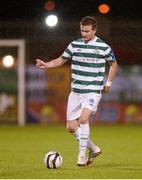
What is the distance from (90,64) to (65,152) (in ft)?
9.76

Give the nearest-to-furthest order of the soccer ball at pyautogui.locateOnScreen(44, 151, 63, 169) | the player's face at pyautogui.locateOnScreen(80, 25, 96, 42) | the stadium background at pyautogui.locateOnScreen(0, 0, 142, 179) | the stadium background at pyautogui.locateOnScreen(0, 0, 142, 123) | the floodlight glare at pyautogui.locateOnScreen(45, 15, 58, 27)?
the soccer ball at pyautogui.locateOnScreen(44, 151, 63, 169) < the player's face at pyautogui.locateOnScreen(80, 25, 96, 42) < the stadium background at pyautogui.locateOnScreen(0, 0, 142, 179) < the floodlight glare at pyautogui.locateOnScreen(45, 15, 58, 27) < the stadium background at pyautogui.locateOnScreen(0, 0, 142, 123)

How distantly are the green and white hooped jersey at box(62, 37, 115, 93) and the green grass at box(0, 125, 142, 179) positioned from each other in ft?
3.65

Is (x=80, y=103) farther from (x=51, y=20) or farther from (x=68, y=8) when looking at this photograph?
(x=68, y=8)

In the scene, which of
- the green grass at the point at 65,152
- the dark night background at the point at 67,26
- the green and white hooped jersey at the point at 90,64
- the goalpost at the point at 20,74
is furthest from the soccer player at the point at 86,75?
the goalpost at the point at 20,74

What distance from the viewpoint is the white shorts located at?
432 inches

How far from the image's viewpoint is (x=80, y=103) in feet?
36.6

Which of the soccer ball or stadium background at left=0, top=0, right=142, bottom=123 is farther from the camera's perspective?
stadium background at left=0, top=0, right=142, bottom=123

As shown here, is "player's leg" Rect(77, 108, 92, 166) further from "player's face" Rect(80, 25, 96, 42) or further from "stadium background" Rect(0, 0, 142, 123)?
"stadium background" Rect(0, 0, 142, 123)

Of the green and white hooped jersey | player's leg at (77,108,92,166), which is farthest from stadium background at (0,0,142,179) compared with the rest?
the green and white hooped jersey

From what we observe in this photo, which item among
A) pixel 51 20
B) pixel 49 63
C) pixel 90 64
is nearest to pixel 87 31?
pixel 90 64

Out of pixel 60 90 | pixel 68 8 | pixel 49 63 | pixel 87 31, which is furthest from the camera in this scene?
pixel 68 8

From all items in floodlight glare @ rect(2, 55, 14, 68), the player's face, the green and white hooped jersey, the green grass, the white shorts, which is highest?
the player's face

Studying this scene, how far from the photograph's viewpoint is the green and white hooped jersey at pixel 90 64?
1101 cm

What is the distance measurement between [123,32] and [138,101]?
4.67 m
